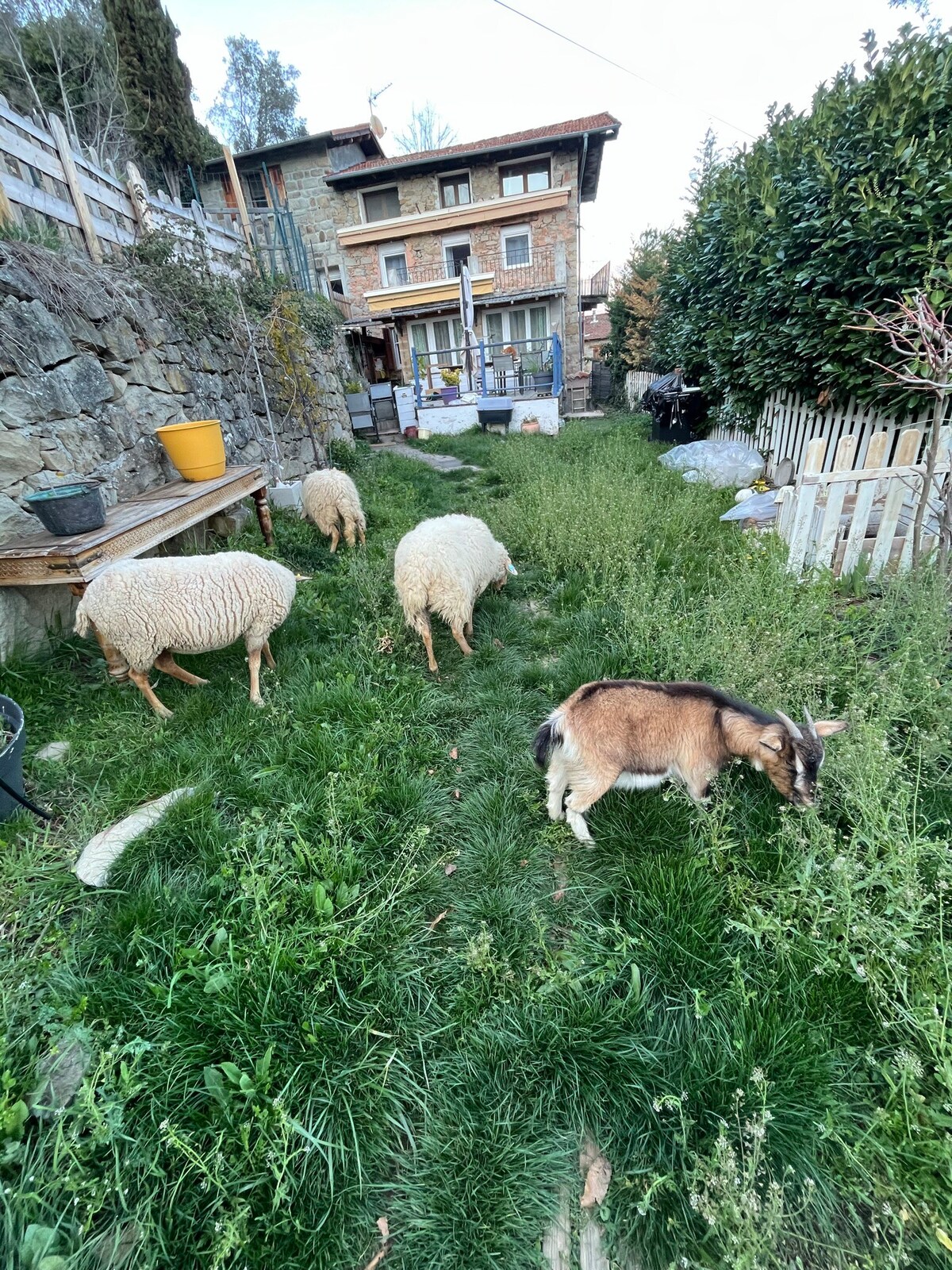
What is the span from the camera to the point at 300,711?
333cm

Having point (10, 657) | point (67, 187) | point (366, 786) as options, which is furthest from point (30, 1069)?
point (67, 187)

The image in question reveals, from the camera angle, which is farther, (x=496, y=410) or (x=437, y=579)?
(x=496, y=410)

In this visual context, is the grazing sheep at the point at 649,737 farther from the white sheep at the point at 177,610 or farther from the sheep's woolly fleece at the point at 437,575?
the white sheep at the point at 177,610

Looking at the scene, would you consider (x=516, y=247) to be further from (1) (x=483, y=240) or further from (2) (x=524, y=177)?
(2) (x=524, y=177)

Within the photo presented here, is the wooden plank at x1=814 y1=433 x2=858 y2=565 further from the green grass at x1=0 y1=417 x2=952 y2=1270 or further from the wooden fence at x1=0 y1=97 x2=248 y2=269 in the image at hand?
the wooden fence at x1=0 y1=97 x2=248 y2=269

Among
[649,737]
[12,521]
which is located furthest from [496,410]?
[649,737]

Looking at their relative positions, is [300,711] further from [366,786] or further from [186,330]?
[186,330]

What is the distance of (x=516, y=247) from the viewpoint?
1964cm

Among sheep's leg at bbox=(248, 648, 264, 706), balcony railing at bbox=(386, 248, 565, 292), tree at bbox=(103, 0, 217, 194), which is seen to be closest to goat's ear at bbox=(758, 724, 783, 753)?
sheep's leg at bbox=(248, 648, 264, 706)

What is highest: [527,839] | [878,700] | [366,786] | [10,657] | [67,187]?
[67,187]

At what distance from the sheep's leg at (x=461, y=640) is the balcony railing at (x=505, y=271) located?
20.0 m

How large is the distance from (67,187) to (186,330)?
4.75 ft

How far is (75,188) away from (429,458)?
812cm

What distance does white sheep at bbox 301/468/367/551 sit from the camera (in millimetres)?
6488
